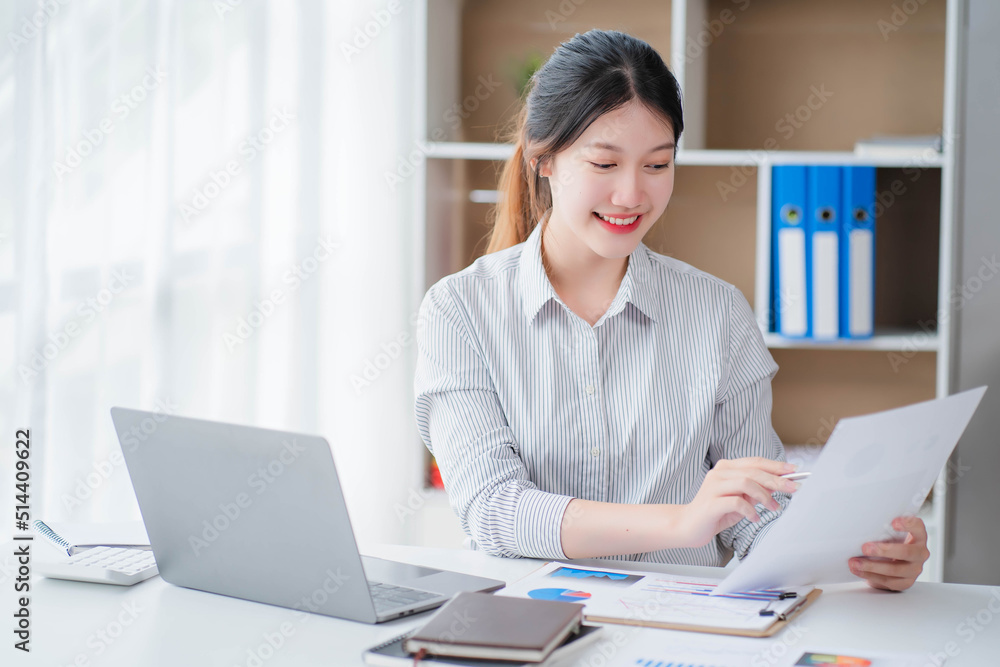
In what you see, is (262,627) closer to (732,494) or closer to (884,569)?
(732,494)

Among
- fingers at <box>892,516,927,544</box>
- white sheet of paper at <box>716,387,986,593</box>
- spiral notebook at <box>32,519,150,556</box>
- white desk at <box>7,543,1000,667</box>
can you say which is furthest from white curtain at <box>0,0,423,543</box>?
fingers at <box>892,516,927,544</box>

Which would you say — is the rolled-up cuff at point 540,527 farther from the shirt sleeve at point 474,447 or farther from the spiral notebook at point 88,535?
the spiral notebook at point 88,535

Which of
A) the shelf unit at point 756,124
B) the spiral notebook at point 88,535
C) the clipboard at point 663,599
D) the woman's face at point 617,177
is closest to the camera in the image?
the clipboard at point 663,599

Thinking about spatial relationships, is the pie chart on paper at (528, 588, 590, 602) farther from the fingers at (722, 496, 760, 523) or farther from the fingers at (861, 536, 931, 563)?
the fingers at (861, 536, 931, 563)

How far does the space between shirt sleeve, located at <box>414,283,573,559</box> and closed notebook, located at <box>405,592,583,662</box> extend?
0.30m

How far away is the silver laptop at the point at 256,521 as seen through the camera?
83cm

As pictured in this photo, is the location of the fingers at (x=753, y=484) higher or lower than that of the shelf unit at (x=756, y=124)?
lower

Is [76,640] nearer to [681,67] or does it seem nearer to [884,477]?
[884,477]

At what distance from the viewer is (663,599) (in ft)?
3.04

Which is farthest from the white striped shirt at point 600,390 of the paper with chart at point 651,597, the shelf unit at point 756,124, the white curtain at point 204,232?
the shelf unit at point 756,124

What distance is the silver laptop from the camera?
83 cm

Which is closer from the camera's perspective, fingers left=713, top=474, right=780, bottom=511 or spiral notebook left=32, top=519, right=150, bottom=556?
fingers left=713, top=474, right=780, bottom=511

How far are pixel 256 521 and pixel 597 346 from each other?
0.60 meters

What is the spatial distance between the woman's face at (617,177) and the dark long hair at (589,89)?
17mm
